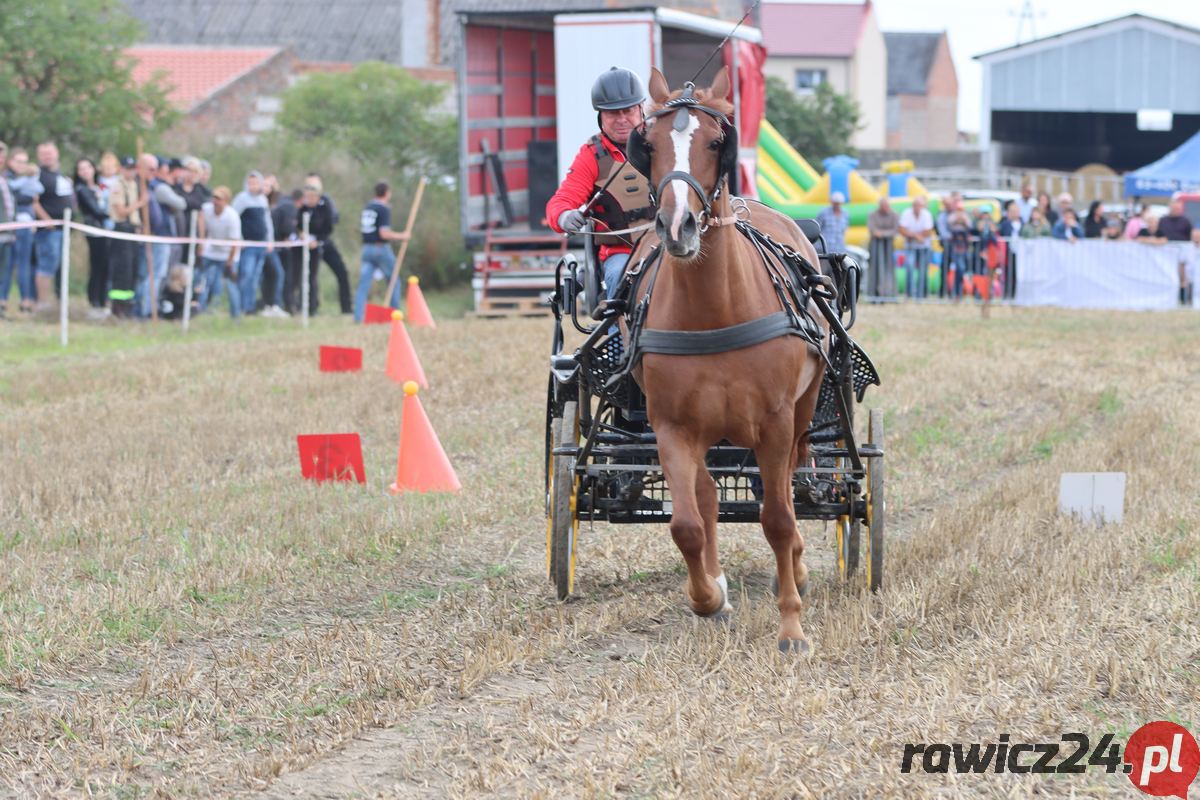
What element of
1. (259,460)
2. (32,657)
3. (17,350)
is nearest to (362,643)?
(32,657)

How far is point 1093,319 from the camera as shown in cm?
2047

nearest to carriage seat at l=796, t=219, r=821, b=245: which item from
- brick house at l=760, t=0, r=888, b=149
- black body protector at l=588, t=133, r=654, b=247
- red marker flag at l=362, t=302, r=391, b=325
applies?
black body protector at l=588, t=133, r=654, b=247

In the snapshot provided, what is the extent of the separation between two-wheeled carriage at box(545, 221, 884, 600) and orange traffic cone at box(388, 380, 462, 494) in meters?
2.04

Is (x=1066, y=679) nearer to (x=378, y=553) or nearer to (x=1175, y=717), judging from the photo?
(x=1175, y=717)

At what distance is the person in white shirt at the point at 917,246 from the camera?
23812 mm

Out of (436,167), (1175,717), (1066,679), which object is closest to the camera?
(1175,717)

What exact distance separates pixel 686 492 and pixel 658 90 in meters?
1.50

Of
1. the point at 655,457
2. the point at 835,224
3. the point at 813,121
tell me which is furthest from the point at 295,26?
the point at 655,457

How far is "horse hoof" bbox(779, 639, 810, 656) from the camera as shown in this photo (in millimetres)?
5762

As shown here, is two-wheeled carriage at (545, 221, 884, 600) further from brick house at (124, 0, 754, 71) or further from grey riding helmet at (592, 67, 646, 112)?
brick house at (124, 0, 754, 71)

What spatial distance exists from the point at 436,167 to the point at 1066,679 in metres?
26.5

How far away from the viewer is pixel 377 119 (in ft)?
109

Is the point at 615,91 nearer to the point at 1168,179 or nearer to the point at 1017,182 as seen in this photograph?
the point at 1168,179

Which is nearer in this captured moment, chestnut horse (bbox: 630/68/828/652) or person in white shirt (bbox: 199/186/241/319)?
chestnut horse (bbox: 630/68/828/652)
